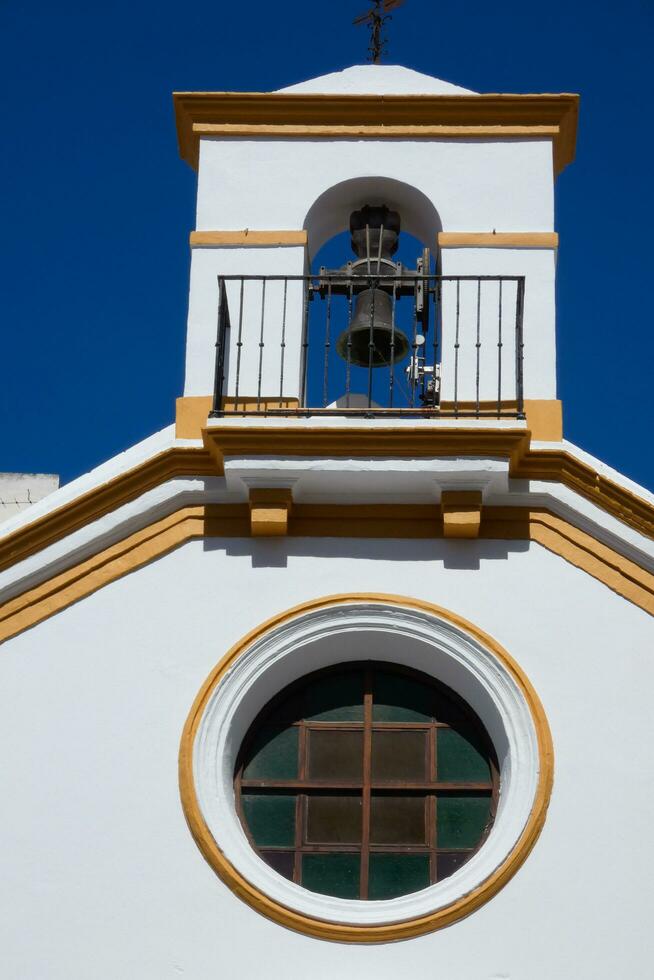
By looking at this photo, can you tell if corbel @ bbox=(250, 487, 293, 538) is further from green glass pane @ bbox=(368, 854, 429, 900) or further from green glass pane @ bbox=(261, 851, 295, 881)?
green glass pane @ bbox=(368, 854, 429, 900)

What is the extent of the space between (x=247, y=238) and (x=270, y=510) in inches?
76.6

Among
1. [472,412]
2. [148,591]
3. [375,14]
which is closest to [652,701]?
[472,412]

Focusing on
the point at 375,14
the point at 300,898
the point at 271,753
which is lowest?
the point at 300,898

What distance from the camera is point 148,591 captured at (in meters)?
11.1

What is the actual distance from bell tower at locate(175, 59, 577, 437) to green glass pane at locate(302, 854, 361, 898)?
2509mm

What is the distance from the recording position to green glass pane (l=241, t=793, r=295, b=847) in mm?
10758

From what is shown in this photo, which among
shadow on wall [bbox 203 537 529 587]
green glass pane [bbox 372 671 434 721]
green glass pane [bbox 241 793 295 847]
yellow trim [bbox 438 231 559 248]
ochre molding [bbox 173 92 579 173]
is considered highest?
ochre molding [bbox 173 92 579 173]

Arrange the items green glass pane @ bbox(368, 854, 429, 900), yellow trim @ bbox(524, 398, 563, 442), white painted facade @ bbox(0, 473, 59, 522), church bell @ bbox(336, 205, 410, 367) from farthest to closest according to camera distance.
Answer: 1. white painted facade @ bbox(0, 473, 59, 522)
2. church bell @ bbox(336, 205, 410, 367)
3. yellow trim @ bbox(524, 398, 563, 442)
4. green glass pane @ bbox(368, 854, 429, 900)

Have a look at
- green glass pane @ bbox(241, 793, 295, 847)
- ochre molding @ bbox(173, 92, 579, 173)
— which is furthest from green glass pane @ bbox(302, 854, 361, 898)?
ochre molding @ bbox(173, 92, 579, 173)

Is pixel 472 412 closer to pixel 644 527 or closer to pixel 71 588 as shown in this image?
pixel 644 527

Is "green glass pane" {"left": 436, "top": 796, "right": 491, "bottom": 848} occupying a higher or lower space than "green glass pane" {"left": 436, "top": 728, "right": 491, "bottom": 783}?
lower

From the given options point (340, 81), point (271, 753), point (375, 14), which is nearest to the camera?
point (271, 753)

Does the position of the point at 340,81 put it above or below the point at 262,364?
above

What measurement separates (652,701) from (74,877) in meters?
3.17
